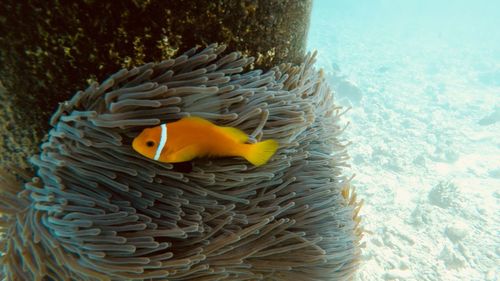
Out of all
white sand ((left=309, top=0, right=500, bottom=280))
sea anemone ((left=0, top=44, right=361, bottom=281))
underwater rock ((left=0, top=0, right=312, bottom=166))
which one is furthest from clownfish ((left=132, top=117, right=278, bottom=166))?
white sand ((left=309, top=0, right=500, bottom=280))

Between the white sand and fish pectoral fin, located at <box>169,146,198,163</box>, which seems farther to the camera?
the white sand

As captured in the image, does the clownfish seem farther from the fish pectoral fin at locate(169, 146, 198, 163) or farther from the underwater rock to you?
the underwater rock

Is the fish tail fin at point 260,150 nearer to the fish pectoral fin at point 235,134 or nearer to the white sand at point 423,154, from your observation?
the fish pectoral fin at point 235,134

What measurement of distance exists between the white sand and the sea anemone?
135 cm

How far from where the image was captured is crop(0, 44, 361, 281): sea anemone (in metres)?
1.51

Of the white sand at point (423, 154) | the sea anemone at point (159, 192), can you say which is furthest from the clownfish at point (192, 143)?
the white sand at point (423, 154)

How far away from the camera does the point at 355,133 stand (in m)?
14.9

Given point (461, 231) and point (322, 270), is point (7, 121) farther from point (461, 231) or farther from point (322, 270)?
point (461, 231)

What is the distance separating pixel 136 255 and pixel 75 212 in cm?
32

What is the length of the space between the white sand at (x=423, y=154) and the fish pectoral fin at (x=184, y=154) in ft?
6.15

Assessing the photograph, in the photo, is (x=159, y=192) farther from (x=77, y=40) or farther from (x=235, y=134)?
(x=77, y=40)

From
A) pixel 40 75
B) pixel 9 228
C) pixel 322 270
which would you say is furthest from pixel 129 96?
pixel 322 270

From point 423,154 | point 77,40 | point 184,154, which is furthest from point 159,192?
point 423,154

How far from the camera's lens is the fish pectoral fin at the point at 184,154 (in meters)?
1.41
